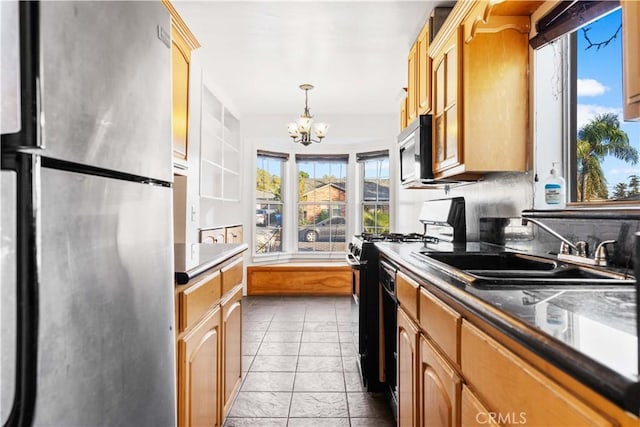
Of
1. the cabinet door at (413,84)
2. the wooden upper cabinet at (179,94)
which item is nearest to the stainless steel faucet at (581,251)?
the cabinet door at (413,84)

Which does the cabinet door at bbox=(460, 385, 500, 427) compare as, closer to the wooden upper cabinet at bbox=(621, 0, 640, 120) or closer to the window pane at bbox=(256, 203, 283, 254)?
the wooden upper cabinet at bbox=(621, 0, 640, 120)

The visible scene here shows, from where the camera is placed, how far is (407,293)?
64.2 inches

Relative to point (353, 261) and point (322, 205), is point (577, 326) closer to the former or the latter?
point (353, 261)

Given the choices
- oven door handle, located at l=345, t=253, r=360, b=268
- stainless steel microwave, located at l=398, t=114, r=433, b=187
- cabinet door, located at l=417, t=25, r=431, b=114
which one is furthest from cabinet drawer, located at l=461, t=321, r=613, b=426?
cabinet door, located at l=417, t=25, r=431, b=114

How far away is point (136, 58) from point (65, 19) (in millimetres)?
260

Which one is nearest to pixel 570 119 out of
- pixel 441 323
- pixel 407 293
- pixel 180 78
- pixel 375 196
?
pixel 407 293

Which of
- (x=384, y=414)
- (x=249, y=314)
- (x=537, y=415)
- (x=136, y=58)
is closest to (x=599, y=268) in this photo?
(x=537, y=415)

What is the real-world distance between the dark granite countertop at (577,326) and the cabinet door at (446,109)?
49.4 inches

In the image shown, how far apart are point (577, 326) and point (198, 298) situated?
1225 mm

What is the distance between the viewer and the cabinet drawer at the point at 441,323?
107 cm

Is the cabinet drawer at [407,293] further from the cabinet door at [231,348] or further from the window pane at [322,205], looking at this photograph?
the window pane at [322,205]

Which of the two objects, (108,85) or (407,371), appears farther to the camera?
(407,371)

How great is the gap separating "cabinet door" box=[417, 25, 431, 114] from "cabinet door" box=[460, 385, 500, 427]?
2050mm

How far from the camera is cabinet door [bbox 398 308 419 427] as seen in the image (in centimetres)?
149
